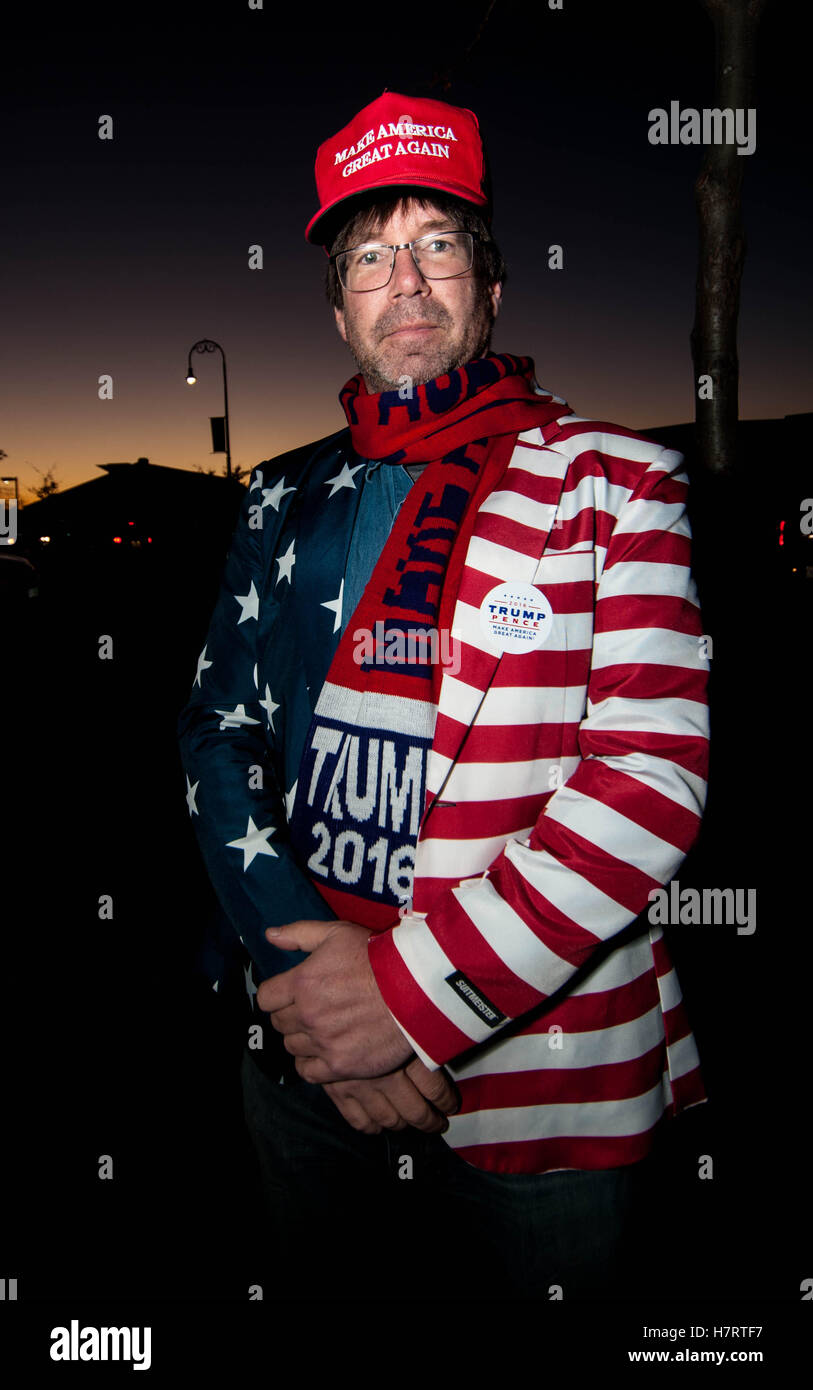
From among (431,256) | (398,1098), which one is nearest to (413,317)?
(431,256)

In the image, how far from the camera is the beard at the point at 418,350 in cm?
173

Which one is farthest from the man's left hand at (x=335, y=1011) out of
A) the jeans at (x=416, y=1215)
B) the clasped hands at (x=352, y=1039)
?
the jeans at (x=416, y=1215)

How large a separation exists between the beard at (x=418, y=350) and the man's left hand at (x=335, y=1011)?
1.22m

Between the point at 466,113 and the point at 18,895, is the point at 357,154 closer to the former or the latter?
the point at 466,113

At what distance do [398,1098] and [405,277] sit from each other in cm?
170

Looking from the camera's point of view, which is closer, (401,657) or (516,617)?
(516,617)

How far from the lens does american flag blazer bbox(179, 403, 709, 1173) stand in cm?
119

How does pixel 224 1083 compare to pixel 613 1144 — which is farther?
pixel 224 1083

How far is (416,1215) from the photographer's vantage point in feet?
5.10

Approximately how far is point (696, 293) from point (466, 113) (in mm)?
2959

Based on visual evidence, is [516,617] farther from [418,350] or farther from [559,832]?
[418,350]

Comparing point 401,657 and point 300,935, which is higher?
point 401,657
